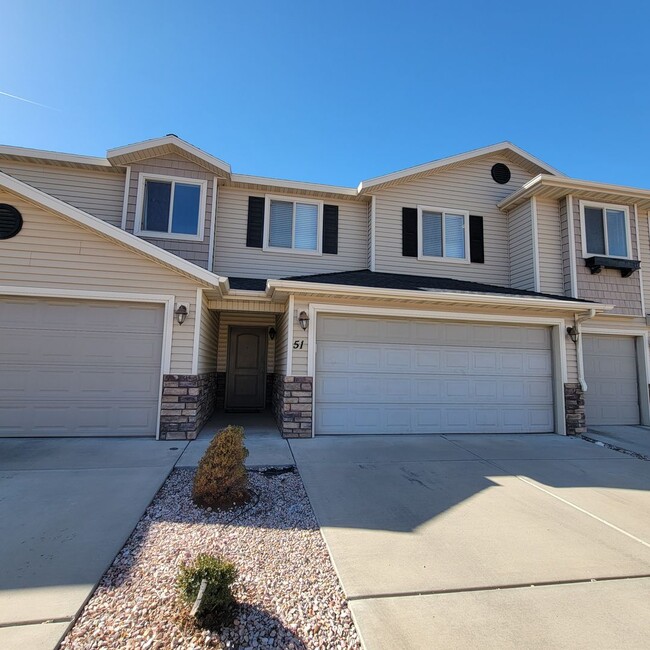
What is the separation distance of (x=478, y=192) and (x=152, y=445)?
9.54 metres

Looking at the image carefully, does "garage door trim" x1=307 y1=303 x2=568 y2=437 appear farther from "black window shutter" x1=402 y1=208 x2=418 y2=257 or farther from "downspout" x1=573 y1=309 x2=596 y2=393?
"black window shutter" x1=402 y1=208 x2=418 y2=257

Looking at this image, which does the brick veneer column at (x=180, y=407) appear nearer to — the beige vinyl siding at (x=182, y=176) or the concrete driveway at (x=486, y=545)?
the concrete driveway at (x=486, y=545)

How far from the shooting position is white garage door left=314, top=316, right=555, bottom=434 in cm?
708

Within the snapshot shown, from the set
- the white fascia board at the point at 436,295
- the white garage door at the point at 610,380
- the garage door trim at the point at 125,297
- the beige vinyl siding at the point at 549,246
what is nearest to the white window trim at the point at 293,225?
the white fascia board at the point at 436,295

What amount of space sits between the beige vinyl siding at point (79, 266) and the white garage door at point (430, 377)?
8.50 feet

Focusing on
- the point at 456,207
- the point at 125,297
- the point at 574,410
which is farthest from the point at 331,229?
the point at 574,410

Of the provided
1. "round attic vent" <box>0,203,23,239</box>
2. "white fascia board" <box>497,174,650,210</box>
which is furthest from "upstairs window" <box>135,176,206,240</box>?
"white fascia board" <box>497,174,650,210</box>

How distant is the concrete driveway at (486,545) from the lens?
218 centimetres

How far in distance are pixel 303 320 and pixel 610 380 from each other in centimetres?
750

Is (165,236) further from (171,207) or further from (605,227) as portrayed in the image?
(605,227)

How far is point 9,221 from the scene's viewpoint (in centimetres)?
609

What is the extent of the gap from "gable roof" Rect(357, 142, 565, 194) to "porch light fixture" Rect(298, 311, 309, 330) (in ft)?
13.2

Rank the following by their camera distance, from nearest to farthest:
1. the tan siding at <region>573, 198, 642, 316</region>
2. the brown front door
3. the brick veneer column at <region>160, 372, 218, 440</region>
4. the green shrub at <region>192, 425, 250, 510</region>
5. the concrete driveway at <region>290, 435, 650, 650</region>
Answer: the concrete driveway at <region>290, 435, 650, 650</region>, the green shrub at <region>192, 425, 250, 510</region>, the brick veneer column at <region>160, 372, 218, 440</region>, the tan siding at <region>573, 198, 642, 316</region>, the brown front door

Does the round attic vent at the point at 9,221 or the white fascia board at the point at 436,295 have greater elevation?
the round attic vent at the point at 9,221
